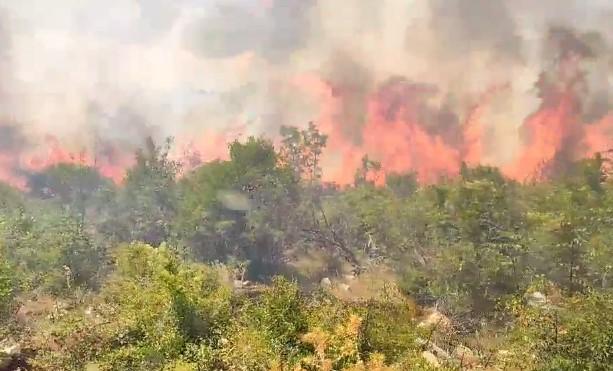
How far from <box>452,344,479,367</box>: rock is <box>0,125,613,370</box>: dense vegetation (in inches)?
10.3

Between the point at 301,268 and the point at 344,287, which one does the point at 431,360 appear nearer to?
the point at 344,287

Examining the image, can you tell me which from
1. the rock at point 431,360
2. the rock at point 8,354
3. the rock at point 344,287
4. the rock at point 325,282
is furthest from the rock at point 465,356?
the rock at point 325,282

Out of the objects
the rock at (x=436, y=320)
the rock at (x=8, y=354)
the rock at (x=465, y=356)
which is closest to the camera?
the rock at (x=8, y=354)

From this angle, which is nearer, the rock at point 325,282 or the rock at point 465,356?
the rock at point 465,356

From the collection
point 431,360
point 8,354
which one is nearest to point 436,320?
point 431,360

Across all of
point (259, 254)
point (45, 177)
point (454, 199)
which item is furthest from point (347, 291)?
point (45, 177)

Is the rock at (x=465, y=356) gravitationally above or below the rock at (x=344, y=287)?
below

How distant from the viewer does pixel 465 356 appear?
2928 centimetres

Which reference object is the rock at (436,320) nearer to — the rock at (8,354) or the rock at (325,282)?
the rock at (325,282)

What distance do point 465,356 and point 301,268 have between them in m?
27.2

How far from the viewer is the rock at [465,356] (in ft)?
89.0

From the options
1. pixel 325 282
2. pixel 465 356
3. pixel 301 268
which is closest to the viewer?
pixel 465 356

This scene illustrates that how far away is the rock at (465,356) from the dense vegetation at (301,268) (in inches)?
10.3

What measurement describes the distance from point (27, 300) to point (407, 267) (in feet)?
86.4
